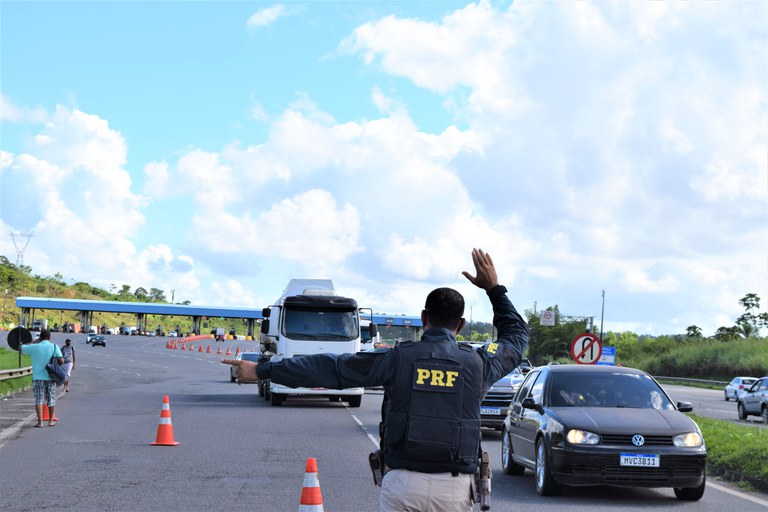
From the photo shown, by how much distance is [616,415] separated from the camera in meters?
12.5

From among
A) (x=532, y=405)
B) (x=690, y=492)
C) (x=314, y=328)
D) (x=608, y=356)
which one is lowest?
(x=690, y=492)

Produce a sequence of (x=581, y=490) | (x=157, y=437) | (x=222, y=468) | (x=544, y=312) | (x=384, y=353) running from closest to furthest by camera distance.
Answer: (x=384, y=353) < (x=581, y=490) < (x=222, y=468) < (x=157, y=437) < (x=544, y=312)

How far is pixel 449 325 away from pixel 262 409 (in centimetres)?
2343

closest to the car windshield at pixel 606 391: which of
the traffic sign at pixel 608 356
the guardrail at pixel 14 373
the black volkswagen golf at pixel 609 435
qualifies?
the black volkswagen golf at pixel 609 435

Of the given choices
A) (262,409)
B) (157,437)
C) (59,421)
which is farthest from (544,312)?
(157,437)

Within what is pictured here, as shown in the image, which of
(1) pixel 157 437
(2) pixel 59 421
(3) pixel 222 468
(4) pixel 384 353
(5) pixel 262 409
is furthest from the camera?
(5) pixel 262 409

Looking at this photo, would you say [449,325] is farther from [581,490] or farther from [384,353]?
[581,490]

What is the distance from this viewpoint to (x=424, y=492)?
5215 mm

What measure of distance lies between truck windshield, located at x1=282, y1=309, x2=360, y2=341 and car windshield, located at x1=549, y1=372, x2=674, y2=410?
16.4 meters

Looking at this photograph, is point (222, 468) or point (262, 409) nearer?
point (222, 468)

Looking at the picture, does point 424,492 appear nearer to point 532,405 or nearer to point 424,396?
point 424,396

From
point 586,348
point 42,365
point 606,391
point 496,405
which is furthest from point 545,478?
point 586,348

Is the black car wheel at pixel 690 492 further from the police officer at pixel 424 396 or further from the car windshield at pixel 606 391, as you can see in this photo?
the police officer at pixel 424 396

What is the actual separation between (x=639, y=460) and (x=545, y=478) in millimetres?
1098
